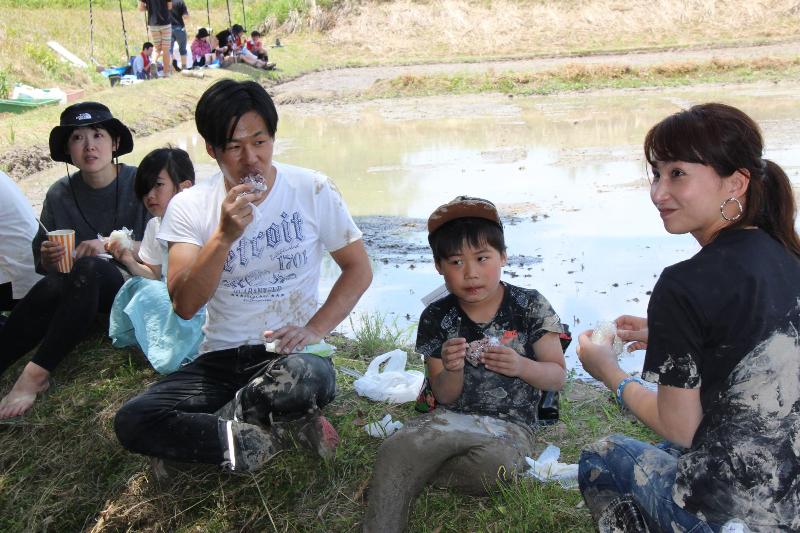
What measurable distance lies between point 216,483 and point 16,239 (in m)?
1.95

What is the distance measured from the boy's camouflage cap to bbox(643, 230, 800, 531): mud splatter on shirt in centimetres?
102

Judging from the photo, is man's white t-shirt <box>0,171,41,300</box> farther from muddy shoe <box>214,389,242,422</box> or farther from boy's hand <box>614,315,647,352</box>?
boy's hand <box>614,315,647,352</box>

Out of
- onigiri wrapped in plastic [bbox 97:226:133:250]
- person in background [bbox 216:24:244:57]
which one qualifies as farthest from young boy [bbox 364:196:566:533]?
person in background [bbox 216:24:244:57]

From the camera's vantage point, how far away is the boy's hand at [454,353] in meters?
2.93

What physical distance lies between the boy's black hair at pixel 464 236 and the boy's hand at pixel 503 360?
367mm

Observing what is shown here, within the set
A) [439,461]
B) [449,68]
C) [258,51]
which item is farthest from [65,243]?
[258,51]

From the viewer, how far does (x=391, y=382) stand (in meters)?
3.89

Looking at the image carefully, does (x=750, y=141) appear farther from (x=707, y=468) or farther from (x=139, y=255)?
(x=139, y=255)

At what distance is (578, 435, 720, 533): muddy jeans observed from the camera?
224cm

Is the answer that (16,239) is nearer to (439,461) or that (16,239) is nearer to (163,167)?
(163,167)

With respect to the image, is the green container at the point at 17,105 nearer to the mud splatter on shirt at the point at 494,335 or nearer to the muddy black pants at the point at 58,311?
the muddy black pants at the point at 58,311

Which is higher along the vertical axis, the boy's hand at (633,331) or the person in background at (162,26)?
the person in background at (162,26)

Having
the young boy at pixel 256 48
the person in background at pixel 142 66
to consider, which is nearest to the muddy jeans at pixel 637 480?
the person in background at pixel 142 66

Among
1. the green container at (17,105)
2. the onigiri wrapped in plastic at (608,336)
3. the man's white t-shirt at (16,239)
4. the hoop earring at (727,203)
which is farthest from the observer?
the green container at (17,105)
